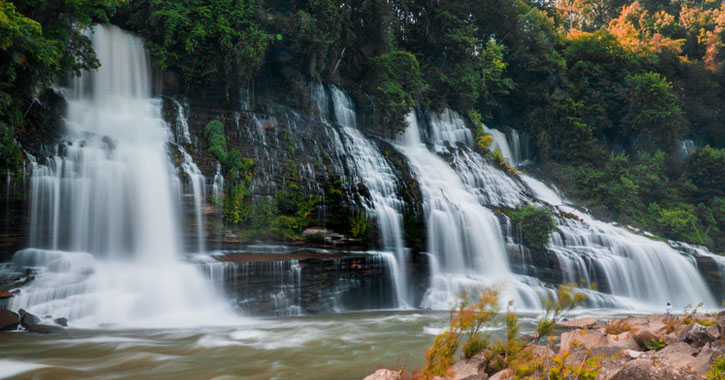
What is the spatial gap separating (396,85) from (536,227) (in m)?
8.79

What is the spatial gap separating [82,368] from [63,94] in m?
10.4

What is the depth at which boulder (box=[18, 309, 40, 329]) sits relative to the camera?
818 centimetres

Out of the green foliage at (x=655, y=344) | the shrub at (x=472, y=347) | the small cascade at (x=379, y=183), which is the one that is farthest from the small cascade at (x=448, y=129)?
the shrub at (x=472, y=347)

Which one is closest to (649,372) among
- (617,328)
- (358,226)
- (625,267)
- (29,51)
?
(617,328)

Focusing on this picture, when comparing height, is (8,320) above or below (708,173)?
below

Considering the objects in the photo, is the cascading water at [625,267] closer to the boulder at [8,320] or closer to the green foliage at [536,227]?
the green foliage at [536,227]

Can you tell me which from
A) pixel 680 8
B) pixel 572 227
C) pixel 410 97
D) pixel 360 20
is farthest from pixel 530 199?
pixel 680 8

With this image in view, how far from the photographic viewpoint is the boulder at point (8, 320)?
8000 mm

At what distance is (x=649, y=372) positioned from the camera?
10.5 feet

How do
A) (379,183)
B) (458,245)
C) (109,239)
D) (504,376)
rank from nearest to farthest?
(504,376) → (109,239) → (458,245) → (379,183)

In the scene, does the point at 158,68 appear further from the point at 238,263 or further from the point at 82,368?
the point at 82,368

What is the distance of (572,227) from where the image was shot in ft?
57.9

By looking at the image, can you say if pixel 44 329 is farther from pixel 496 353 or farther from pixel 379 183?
pixel 379 183

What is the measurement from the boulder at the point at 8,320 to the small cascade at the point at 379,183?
9195mm
